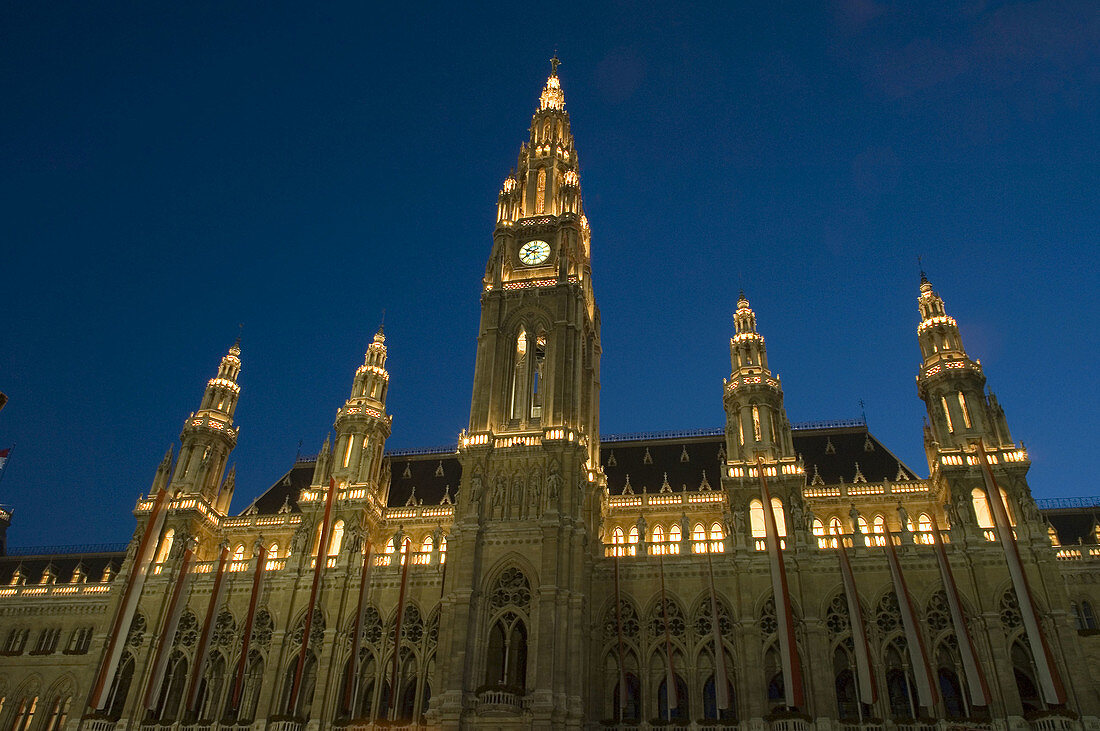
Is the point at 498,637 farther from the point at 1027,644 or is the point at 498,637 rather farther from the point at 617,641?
the point at 1027,644

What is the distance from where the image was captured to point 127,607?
47562 mm

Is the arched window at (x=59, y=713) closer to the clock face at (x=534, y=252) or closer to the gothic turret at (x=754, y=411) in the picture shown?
the clock face at (x=534, y=252)

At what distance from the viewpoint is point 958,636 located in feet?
128

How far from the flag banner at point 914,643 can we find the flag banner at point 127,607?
42.0m

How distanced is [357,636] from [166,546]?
20.3 meters

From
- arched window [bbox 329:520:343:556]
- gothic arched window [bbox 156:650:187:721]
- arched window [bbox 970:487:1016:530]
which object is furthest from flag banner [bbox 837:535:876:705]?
gothic arched window [bbox 156:650:187:721]

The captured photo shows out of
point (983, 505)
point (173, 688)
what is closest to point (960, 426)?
point (983, 505)

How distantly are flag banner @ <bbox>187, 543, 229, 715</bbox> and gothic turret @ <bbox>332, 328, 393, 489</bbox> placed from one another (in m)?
9.79

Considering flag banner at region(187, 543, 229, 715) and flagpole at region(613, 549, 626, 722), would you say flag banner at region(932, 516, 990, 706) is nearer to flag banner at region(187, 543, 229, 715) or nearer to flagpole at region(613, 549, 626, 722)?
flagpole at region(613, 549, 626, 722)

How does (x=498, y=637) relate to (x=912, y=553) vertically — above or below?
below

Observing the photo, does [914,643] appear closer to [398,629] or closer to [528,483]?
[528,483]

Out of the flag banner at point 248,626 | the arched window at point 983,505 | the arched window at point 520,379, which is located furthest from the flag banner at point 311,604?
the arched window at point 983,505

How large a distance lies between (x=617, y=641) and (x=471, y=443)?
1400 cm

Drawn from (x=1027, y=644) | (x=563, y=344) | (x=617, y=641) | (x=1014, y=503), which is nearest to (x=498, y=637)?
(x=617, y=641)
